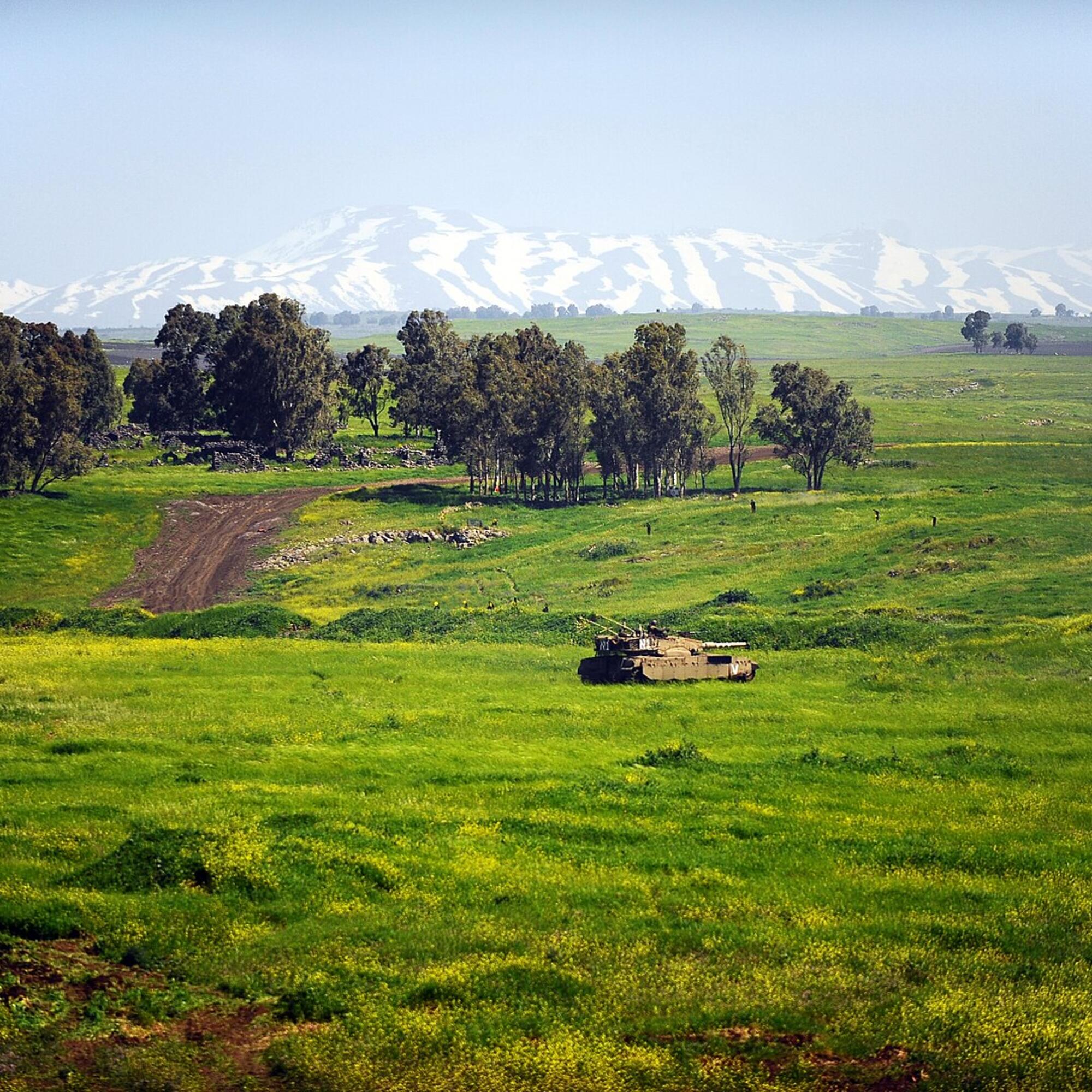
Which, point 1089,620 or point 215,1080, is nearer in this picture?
point 215,1080

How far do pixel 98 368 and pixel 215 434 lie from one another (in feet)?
58.1

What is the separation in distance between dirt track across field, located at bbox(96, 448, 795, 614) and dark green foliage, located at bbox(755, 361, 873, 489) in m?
32.2

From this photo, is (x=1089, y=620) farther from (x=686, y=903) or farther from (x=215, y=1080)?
(x=215, y=1080)

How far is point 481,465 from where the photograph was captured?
4564 inches

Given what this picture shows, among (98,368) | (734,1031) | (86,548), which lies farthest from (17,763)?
(98,368)

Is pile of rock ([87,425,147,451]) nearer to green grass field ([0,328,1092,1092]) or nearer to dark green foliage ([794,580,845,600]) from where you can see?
green grass field ([0,328,1092,1092])

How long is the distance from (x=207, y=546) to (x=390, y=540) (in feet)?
44.6

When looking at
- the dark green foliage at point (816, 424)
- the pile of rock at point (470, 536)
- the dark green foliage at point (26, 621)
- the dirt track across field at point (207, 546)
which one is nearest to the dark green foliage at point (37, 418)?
the dirt track across field at point (207, 546)

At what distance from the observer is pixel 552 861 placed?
25.9 m

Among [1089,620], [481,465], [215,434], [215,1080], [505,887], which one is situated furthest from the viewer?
[215,434]

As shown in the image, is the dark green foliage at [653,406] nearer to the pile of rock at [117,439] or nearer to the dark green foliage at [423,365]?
the dark green foliage at [423,365]

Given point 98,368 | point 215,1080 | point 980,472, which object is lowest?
point 215,1080

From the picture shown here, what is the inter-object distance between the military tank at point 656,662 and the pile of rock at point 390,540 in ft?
146

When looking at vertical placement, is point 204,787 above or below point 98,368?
below
